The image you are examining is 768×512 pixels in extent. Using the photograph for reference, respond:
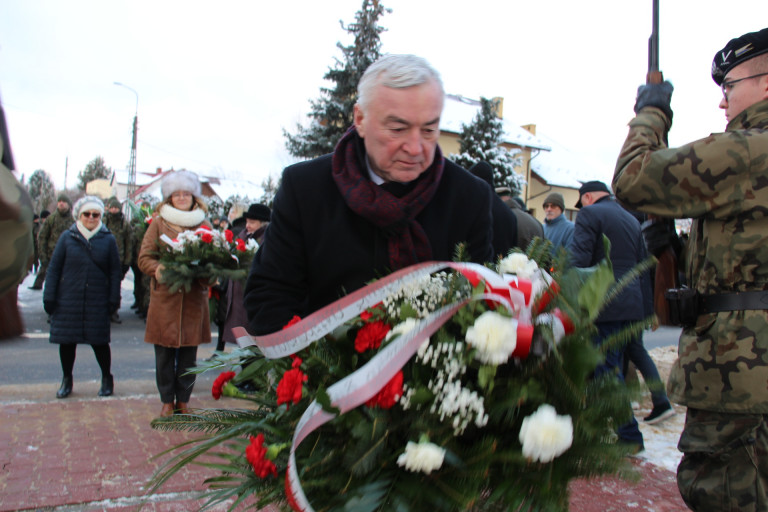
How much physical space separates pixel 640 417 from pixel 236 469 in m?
4.90

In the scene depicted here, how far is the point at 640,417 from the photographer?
5594 millimetres

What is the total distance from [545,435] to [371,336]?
19.4 inches

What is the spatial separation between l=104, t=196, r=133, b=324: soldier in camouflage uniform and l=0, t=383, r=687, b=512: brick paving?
5462 millimetres

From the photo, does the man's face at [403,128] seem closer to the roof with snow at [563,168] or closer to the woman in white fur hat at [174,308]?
the woman in white fur hat at [174,308]

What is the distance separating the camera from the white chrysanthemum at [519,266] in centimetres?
160

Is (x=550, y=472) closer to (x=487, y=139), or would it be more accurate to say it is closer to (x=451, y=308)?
(x=451, y=308)

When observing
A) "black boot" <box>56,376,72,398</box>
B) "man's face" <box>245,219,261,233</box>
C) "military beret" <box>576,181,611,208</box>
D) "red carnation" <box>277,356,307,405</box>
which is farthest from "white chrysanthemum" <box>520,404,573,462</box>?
"man's face" <box>245,219,261,233</box>

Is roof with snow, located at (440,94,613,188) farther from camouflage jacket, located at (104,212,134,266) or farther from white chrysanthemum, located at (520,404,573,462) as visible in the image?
white chrysanthemum, located at (520,404,573,462)

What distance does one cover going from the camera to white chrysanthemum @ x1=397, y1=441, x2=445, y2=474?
1.31 meters

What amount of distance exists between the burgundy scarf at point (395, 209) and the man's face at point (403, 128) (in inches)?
2.9

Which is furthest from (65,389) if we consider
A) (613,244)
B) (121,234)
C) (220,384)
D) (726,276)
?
(726,276)

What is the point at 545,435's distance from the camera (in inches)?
49.8

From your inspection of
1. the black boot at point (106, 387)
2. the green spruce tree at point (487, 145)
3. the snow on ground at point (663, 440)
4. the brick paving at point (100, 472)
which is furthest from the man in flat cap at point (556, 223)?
the green spruce tree at point (487, 145)

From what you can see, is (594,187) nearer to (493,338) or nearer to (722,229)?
(722,229)
